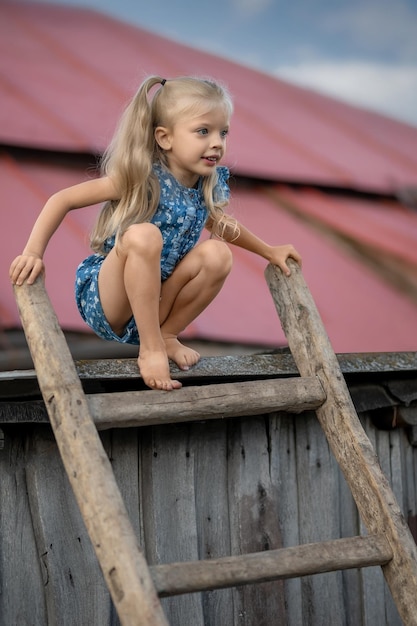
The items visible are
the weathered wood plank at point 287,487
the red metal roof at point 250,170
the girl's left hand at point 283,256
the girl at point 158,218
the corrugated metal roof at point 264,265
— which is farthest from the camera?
the red metal roof at point 250,170

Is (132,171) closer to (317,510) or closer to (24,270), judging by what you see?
(24,270)

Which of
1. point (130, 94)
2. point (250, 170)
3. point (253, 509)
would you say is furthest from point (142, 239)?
point (130, 94)

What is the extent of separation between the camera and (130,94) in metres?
5.09

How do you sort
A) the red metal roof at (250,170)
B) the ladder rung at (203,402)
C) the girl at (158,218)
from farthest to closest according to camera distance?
the red metal roof at (250,170) < the girl at (158,218) < the ladder rung at (203,402)

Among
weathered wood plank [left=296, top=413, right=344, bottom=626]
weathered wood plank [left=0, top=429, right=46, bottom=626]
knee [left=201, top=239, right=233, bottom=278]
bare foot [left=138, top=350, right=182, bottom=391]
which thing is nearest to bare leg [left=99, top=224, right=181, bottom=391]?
bare foot [left=138, top=350, right=182, bottom=391]

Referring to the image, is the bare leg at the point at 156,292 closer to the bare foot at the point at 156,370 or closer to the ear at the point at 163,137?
the bare foot at the point at 156,370

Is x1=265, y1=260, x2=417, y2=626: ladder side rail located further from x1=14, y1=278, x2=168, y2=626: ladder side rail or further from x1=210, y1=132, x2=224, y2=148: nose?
x1=14, y1=278, x2=168, y2=626: ladder side rail

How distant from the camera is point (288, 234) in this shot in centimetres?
467

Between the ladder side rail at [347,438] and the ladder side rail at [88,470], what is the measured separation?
1.88 feet

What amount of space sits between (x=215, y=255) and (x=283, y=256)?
0.78 ft

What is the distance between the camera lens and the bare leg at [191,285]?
2428 millimetres

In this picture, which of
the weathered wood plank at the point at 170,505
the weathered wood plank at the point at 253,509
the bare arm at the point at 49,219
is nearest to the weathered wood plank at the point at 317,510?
the weathered wood plank at the point at 253,509

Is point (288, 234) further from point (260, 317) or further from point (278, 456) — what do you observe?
point (278, 456)

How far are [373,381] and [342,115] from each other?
10.7 feet
